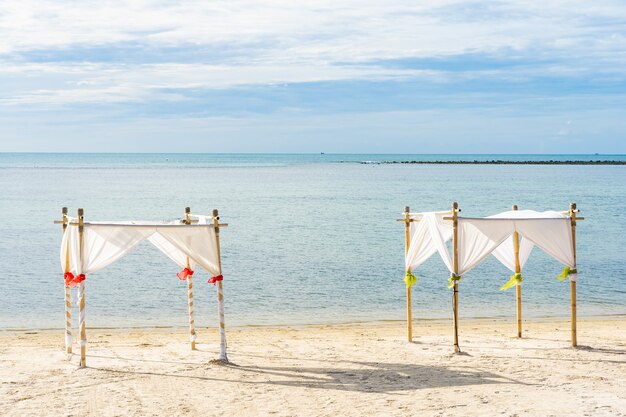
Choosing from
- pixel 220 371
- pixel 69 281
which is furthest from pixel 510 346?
pixel 69 281

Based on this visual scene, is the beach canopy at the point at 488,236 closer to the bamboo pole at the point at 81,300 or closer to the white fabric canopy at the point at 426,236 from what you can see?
the white fabric canopy at the point at 426,236

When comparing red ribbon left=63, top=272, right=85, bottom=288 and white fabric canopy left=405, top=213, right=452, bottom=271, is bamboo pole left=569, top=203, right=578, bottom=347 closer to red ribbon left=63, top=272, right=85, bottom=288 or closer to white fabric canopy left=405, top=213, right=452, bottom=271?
white fabric canopy left=405, top=213, right=452, bottom=271

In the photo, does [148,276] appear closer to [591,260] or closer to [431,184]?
[591,260]

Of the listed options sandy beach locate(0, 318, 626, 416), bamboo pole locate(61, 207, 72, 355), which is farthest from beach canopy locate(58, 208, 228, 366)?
sandy beach locate(0, 318, 626, 416)

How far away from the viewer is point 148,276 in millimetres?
23250

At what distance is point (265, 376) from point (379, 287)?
429 inches

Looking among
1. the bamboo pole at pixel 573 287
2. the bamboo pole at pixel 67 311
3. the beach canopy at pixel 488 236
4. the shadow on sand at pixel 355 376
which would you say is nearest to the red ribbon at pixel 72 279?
the bamboo pole at pixel 67 311

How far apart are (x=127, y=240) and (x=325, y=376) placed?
3.41 meters

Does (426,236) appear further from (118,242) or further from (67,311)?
(67,311)

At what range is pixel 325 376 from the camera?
36.6 feet

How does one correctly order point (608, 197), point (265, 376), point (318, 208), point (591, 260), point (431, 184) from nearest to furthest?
point (265, 376) < point (591, 260) < point (318, 208) < point (608, 197) < point (431, 184)

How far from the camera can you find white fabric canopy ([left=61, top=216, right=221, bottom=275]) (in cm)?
1120

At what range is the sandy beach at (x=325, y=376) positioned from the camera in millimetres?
9547

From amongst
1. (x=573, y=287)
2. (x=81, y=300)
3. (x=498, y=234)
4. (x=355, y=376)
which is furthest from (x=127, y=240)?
(x=573, y=287)
